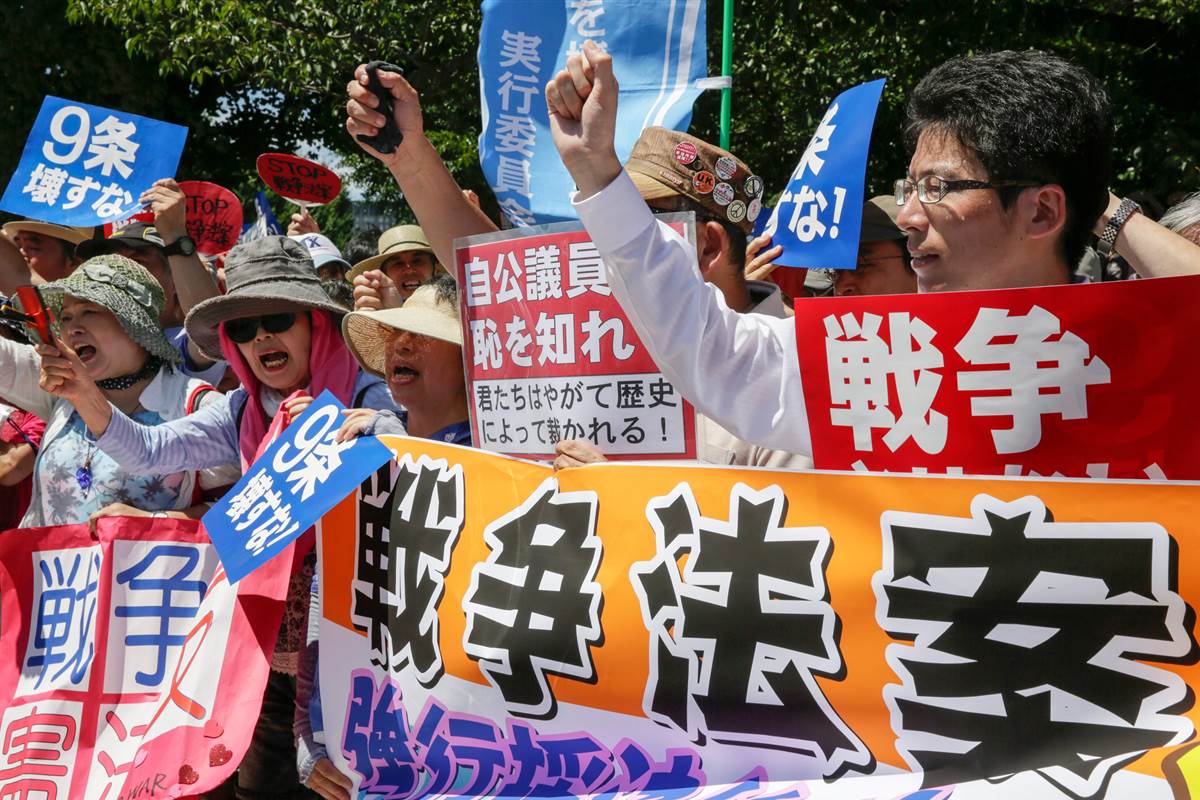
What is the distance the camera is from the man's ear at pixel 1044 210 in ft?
6.61

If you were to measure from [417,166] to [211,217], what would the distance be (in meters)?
3.88

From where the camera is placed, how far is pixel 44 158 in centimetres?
504

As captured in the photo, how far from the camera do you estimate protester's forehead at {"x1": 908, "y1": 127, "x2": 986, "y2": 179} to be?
2033mm

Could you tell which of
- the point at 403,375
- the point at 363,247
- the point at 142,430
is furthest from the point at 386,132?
the point at 363,247

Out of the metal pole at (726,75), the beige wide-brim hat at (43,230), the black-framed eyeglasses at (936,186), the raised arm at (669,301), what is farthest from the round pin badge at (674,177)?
the beige wide-brim hat at (43,230)

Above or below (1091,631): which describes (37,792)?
below

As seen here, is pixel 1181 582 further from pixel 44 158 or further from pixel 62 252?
pixel 62 252

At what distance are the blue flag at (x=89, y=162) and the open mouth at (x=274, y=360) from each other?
1647mm

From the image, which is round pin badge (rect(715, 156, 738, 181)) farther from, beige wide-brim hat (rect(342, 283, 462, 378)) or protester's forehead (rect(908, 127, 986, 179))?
beige wide-brim hat (rect(342, 283, 462, 378))

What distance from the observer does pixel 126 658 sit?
3338mm

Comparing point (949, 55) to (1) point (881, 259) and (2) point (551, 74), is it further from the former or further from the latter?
(2) point (551, 74)

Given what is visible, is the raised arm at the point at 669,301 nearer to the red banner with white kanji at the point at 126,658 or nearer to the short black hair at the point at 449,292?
the short black hair at the point at 449,292

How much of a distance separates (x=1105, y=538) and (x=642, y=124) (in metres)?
1.83

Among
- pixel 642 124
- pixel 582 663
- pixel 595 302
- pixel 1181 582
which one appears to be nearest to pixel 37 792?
pixel 582 663
